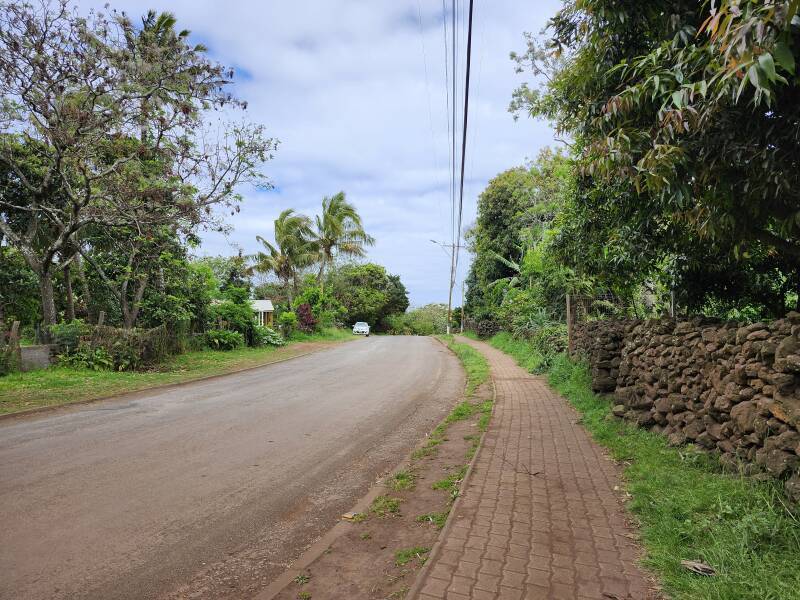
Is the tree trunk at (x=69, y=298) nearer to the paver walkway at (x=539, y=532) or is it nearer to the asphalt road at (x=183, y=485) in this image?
the asphalt road at (x=183, y=485)

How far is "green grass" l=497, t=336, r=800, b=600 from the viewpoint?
3037 millimetres

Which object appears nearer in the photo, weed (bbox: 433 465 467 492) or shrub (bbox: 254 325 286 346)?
weed (bbox: 433 465 467 492)

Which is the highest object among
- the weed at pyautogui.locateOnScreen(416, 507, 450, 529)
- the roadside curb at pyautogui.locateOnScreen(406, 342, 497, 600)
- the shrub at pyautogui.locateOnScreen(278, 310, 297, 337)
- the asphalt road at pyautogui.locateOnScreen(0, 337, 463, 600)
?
the shrub at pyautogui.locateOnScreen(278, 310, 297, 337)

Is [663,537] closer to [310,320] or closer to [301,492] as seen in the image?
[301,492]

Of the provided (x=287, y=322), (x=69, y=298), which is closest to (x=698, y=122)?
(x=69, y=298)

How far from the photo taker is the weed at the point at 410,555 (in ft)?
11.9

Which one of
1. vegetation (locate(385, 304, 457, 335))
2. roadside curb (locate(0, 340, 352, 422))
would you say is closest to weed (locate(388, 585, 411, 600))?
roadside curb (locate(0, 340, 352, 422))

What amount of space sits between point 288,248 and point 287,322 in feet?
22.8

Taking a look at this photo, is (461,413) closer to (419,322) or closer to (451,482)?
(451,482)

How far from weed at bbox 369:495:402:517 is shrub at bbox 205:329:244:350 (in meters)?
18.2

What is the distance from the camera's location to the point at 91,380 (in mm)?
12445

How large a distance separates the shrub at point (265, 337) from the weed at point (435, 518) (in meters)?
21.7

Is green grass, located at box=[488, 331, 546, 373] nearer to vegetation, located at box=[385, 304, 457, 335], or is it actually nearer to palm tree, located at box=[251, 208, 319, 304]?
palm tree, located at box=[251, 208, 319, 304]

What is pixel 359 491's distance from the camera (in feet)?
17.6
